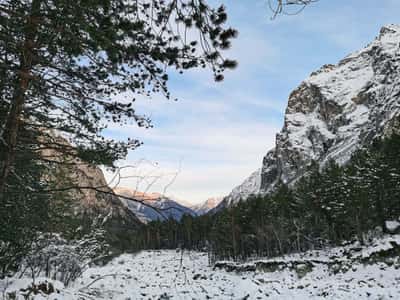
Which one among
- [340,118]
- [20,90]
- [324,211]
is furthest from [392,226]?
[340,118]

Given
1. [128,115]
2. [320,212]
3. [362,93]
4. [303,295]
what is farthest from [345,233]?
[362,93]

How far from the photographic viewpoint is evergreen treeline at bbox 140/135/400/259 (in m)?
33.0

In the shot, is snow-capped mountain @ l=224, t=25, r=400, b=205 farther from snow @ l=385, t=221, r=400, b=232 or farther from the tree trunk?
the tree trunk

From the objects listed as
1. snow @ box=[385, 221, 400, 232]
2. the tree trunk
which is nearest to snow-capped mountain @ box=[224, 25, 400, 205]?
snow @ box=[385, 221, 400, 232]

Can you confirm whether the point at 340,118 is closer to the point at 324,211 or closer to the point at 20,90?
the point at 324,211

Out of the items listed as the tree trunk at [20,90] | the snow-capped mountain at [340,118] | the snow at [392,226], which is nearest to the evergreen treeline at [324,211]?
the snow at [392,226]

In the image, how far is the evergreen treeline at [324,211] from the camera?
3297cm

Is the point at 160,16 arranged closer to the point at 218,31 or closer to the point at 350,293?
the point at 218,31

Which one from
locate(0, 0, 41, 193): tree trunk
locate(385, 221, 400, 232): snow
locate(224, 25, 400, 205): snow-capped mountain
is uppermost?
locate(224, 25, 400, 205): snow-capped mountain

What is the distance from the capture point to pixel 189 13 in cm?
335

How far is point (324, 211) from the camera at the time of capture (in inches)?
1615

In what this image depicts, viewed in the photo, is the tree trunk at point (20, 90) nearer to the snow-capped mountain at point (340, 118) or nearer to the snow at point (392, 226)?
the snow at point (392, 226)

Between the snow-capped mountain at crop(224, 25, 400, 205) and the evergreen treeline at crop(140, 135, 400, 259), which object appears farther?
the snow-capped mountain at crop(224, 25, 400, 205)

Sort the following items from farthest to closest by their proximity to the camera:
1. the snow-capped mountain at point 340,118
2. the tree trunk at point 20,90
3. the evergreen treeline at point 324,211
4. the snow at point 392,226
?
1. the snow-capped mountain at point 340,118
2. the evergreen treeline at point 324,211
3. the snow at point 392,226
4. the tree trunk at point 20,90
